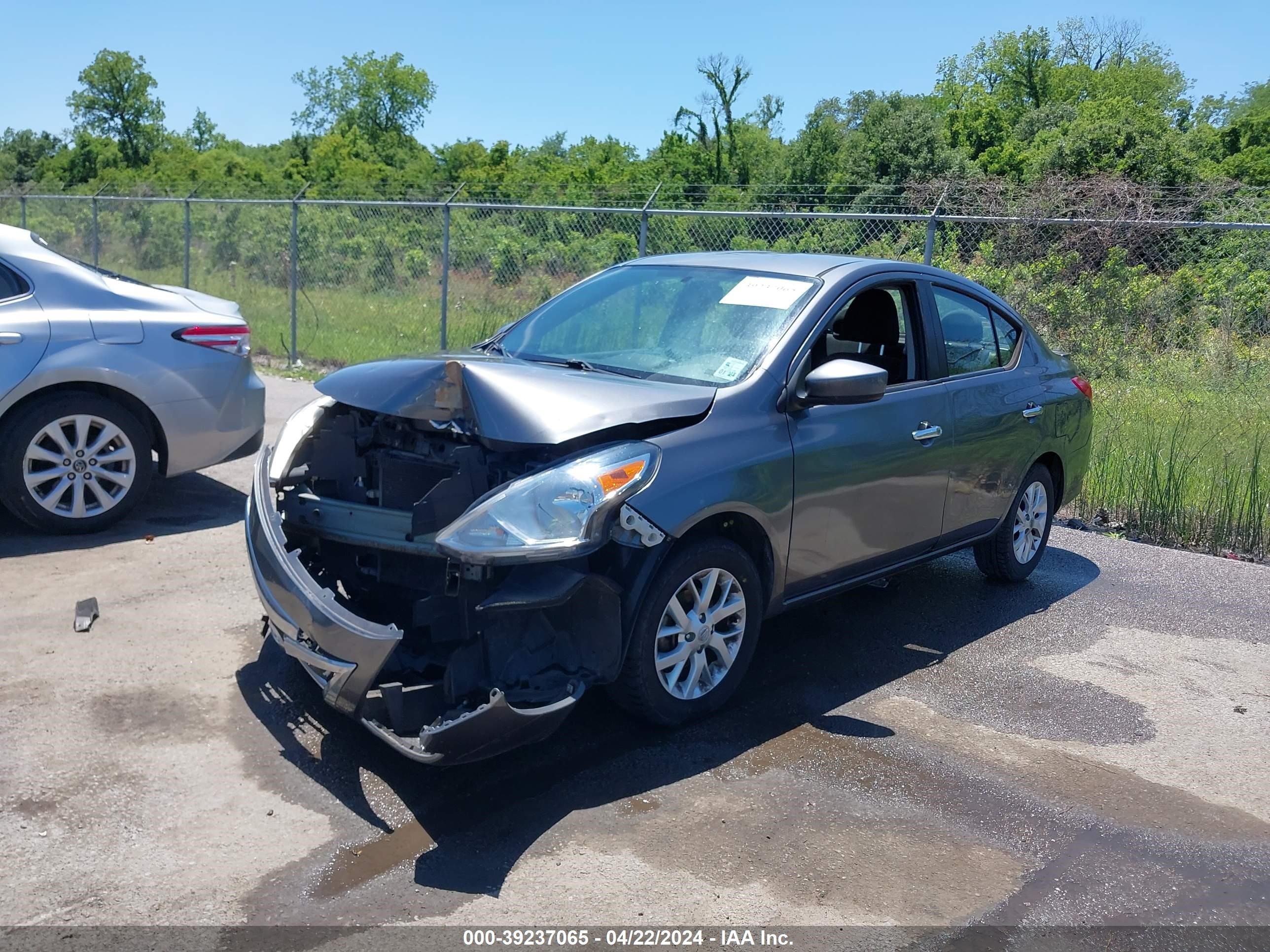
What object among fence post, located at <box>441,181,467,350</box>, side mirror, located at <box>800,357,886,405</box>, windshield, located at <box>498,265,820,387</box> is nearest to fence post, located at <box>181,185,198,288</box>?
fence post, located at <box>441,181,467,350</box>

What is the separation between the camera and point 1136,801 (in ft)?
13.1

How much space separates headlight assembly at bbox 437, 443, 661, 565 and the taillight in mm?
3508

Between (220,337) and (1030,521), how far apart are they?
4803mm

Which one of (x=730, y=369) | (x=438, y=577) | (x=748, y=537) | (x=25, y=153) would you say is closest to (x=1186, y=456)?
(x=730, y=369)

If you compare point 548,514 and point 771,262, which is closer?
point 548,514

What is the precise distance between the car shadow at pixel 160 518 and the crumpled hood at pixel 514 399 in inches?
107

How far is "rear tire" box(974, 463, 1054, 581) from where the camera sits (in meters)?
6.17

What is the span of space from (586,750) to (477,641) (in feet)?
2.27

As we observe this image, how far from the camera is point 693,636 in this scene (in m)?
4.19

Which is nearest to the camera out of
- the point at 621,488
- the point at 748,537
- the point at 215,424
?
the point at 621,488

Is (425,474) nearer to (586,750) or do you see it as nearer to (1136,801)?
(586,750)

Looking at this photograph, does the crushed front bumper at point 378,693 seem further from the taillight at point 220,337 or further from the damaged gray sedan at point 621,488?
the taillight at point 220,337

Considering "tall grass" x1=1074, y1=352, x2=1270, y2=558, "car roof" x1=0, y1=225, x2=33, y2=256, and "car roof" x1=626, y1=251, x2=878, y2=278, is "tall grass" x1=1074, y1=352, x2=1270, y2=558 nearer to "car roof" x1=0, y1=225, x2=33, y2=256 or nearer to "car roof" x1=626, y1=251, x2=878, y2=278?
"car roof" x1=626, y1=251, x2=878, y2=278

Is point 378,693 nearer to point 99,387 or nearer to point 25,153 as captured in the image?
point 99,387
